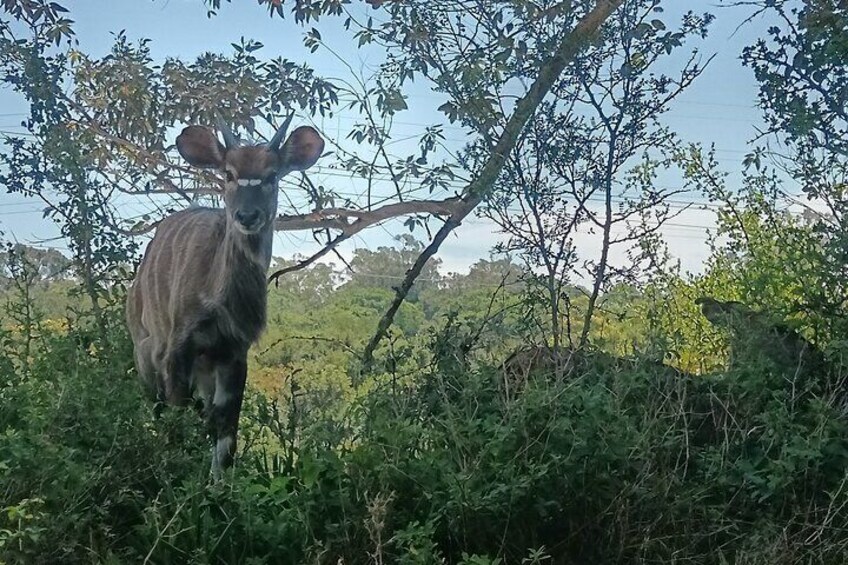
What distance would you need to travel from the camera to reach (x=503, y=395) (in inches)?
152

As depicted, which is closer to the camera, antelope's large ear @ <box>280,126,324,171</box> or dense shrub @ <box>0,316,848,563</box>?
dense shrub @ <box>0,316,848,563</box>

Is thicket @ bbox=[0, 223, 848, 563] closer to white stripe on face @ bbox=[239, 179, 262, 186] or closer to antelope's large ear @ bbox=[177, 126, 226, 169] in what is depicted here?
white stripe on face @ bbox=[239, 179, 262, 186]

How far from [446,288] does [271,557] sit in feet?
10.1

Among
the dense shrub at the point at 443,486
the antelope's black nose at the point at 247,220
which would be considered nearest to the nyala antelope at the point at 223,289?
the antelope's black nose at the point at 247,220

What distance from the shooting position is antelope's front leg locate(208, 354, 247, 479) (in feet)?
15.0

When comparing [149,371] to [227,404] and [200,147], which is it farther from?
[200,147]

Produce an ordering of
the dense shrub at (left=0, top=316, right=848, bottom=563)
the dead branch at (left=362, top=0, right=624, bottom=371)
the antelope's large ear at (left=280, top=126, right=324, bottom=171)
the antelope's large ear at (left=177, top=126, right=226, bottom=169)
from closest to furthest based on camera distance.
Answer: the dense shrub at (left=0, top=316, right=848, bottom=563) → the antelope's large ear at (left=177, top=126, right=226, bottom=169) → the antelope's large ear at (left=280, top=126, right=324, bottom=171) → the dead branch at (left=362, top=0, right=624, bottom=371)

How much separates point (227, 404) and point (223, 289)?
56cm

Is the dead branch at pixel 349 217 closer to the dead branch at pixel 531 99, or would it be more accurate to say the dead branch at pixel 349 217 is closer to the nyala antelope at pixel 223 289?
the dead branch at pixel 531 99

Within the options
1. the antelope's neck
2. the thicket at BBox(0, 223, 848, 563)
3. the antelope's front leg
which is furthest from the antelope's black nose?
the thicket at BBox(0, 223, 848, 563)

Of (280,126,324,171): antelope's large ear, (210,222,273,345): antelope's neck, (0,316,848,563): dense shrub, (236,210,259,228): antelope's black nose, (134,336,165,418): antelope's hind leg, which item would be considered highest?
(280,126,324,171): antelope's large ear

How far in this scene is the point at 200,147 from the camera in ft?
15.7

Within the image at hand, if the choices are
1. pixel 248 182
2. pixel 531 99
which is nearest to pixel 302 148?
→ pixel 248 182

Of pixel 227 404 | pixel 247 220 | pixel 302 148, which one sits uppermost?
pixel 302 148
